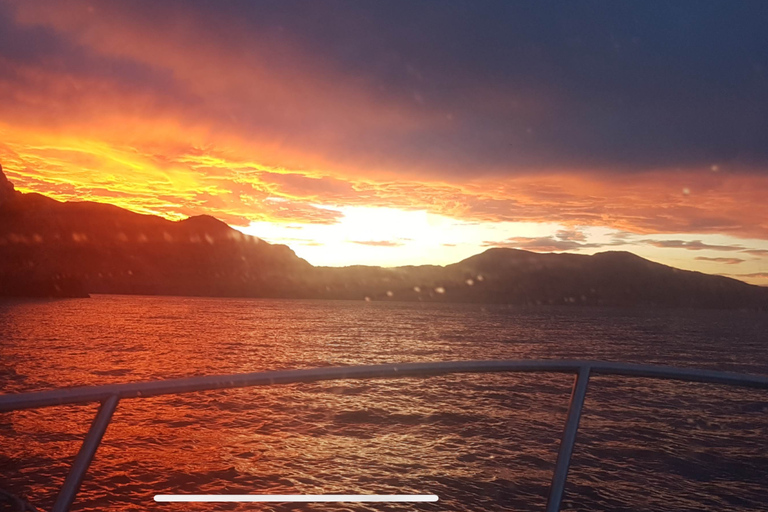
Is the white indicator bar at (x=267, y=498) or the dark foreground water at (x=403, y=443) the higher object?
the white indicator bar at (x=267, y=498)

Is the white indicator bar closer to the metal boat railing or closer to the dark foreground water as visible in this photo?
the metal boat railing

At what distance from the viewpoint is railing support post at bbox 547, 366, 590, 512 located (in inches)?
87.8

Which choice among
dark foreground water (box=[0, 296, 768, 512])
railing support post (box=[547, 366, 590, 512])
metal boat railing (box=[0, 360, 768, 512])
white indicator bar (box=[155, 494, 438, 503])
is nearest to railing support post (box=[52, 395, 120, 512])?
metal boat railing (box=[0, 360, 768, 512])

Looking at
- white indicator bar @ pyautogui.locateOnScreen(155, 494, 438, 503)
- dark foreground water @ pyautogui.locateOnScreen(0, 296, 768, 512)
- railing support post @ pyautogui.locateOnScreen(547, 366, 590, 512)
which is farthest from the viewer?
dark foreground water @ pyautogui.locateOnScreen(0, 296, 768, 512)

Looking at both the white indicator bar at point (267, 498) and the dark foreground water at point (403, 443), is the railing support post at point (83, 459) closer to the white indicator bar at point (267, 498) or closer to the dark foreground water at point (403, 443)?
the white indicator bar at point (267, 498)

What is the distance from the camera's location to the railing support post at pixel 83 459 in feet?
6.14

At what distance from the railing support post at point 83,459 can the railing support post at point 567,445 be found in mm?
1565

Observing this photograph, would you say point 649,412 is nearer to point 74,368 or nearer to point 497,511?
point 497,511

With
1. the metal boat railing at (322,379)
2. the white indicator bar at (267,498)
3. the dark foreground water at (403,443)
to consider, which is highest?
the metal boat railing at (322,379)

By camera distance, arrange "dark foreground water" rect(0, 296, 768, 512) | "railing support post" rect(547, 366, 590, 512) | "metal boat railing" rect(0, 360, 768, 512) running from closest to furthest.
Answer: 1. "metal boat railing" rect(0, 360, 768, 512)
2. "railing support post" rect(547, 366, 590, 512)
3. "dark foreground water" rect(0, 296, 768, 512)

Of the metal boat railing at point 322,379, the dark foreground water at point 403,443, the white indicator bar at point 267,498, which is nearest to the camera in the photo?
the metal boat railing at point 322,379

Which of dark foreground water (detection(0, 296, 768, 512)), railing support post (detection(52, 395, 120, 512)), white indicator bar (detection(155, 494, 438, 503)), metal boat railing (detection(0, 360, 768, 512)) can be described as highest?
metal boat railing (detection(0, 360, 768, 512))

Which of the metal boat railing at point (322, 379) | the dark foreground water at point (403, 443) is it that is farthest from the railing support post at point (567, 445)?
the dark foreground water at point (403, 443)

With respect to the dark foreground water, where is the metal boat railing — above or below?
above
